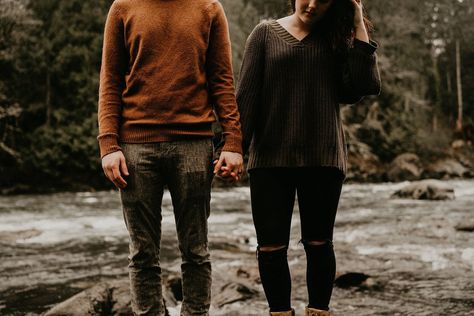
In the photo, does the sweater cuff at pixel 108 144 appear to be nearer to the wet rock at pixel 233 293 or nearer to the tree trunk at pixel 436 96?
the wet rock at pixel 233 293

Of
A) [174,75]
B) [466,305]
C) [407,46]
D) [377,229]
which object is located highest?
[407,46]

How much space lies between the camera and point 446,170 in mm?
27812

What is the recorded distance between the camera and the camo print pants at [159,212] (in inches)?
92.9

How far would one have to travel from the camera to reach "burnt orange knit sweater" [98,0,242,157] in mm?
2359

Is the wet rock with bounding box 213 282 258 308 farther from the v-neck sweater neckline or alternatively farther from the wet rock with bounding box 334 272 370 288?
the v-neck sweater neckline

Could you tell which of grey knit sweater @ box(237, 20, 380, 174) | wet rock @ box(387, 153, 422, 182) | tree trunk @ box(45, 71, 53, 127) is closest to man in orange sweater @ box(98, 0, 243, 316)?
grey knit sweater @ box(237, 20, 380, 174)

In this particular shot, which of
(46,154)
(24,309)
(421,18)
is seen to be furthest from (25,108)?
(421,18)

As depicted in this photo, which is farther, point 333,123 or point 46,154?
point 46,154

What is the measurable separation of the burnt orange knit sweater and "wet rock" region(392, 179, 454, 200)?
519 inches

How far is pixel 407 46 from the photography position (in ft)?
118

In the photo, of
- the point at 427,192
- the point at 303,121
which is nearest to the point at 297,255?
the point at 303,121

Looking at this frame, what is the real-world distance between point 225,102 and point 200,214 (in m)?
0.52

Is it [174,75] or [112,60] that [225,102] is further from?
[112,60]

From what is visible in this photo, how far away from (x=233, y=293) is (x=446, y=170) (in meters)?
25.5
